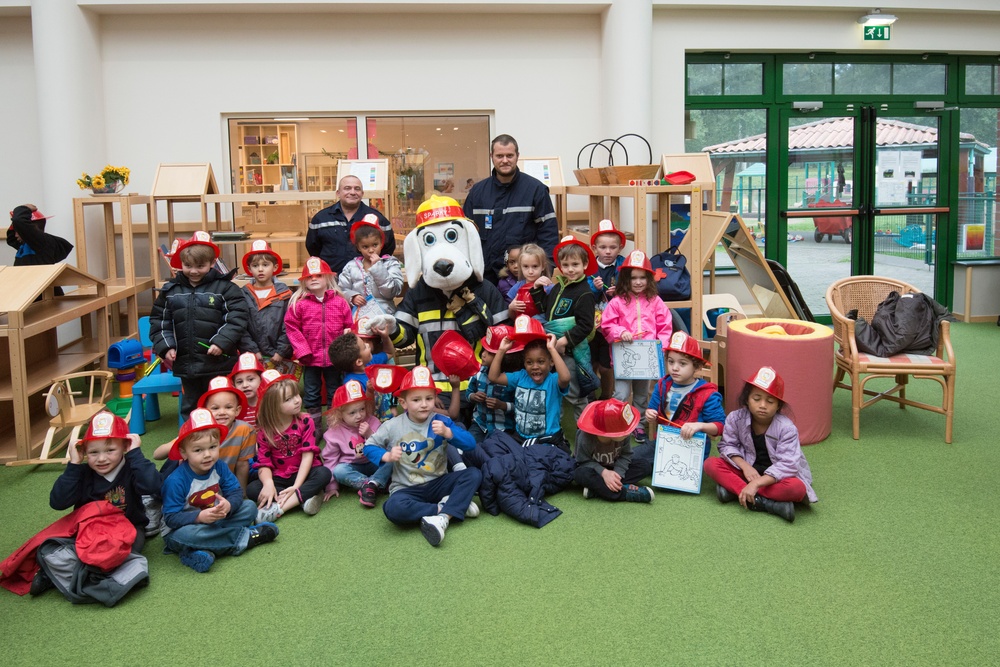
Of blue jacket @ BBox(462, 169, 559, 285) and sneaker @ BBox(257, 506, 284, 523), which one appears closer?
sneaker @ BBox(257, 506, 284, 523)

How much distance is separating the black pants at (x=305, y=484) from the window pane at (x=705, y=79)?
5.77m

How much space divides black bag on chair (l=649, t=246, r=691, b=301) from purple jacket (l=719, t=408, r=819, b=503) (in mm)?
1599

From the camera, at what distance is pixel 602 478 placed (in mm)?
4574

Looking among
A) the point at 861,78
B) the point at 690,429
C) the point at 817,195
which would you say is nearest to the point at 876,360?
the point at 690,429

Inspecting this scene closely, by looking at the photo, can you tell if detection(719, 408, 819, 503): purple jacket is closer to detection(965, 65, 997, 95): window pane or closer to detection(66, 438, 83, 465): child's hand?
detection(66, 438, 83, 465): child's hand

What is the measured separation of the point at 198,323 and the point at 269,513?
4.78 ft

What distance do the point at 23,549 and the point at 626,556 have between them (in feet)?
8.05

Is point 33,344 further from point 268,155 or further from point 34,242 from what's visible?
point 268,155

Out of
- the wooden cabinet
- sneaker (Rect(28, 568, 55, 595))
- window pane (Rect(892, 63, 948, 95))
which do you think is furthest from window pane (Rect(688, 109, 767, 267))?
sneaker (Rect(28, 568, 55, 595))

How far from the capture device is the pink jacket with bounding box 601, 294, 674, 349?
17.7ft

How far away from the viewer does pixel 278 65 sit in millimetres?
8219

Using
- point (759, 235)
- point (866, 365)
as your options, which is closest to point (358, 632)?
point (866, 365)

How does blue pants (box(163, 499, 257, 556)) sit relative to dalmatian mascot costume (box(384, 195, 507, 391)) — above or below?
below

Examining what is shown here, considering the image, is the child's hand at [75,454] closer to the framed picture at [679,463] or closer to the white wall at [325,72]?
the framed picture at [679,463]
